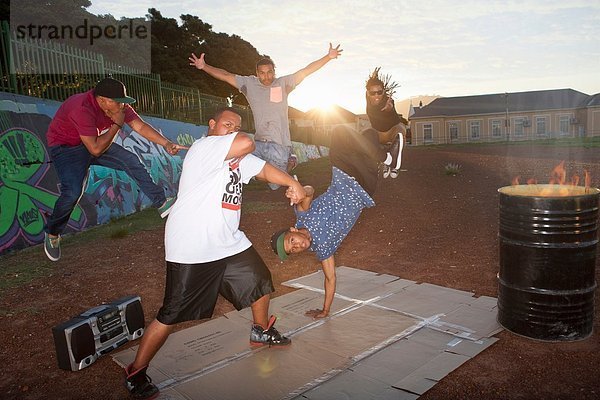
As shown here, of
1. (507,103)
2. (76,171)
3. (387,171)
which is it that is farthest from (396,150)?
(507,103)

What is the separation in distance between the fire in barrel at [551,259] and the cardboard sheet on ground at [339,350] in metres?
0.45

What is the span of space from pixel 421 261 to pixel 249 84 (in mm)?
3794

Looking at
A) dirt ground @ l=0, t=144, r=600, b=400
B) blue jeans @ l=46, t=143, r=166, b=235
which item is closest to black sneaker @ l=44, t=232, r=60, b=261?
blue jeans @ l=46, t=143, r=166, b=235

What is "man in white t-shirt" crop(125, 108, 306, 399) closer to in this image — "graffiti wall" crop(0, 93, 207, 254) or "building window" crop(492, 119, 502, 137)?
"graffiti wall" crop(0, 93, 207, 254)

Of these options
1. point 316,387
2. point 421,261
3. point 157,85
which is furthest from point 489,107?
point 316,387

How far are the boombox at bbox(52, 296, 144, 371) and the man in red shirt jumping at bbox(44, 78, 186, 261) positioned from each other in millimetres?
1137

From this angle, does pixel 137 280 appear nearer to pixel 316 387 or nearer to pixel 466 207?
pixel 316 387

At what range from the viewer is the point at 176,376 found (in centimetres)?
376

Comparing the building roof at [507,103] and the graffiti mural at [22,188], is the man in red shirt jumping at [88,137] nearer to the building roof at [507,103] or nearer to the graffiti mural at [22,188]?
the graffiti mural at [22,188]

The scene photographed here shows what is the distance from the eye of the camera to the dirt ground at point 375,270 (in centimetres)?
362

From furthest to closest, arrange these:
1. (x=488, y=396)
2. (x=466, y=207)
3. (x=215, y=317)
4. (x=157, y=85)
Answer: (x=157, y=85) < (x=466, y=207) < (x=215, y=317) < (x=488, y=396)

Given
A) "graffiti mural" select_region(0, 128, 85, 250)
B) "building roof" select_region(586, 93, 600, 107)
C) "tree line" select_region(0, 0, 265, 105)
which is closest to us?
"graffiti mural" select_region(0, 128, 85, 250)

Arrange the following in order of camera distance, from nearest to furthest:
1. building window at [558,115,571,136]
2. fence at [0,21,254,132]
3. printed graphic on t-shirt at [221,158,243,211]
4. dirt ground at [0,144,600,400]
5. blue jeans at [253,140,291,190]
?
printed graphic on t-shirt at [221,158,243,211] → dirt ground at [0,144,600,400] → blue jeans at [253,140,291,190] → fence at [0,21,254,132] → building window at [558,115,571,136]

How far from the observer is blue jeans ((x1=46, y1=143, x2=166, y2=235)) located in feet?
16.6
